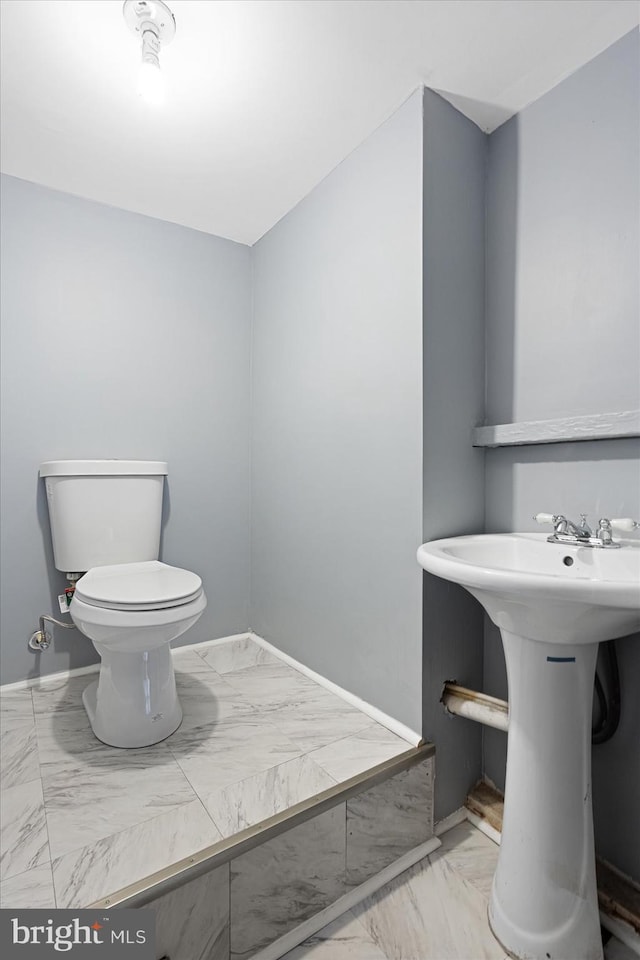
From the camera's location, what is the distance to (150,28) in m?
1.11

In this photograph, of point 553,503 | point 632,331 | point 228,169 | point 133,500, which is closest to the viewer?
point 632,331

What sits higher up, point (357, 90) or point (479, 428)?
point (357, 90)

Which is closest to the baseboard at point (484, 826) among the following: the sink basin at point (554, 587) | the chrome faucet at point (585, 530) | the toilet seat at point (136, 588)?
the sink basin at point (554, 587)

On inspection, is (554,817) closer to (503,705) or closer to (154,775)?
(503,705)

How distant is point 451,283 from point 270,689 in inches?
56.9

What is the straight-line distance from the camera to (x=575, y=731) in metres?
0.99

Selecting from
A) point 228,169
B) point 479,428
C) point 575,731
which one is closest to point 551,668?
point 575,731

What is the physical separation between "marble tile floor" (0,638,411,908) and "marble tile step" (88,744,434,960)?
46mm

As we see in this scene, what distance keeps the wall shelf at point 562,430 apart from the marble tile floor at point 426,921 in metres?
1.07

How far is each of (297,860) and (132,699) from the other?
60 cm

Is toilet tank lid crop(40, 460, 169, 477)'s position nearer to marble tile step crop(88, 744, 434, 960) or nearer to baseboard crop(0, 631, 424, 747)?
baseboard crop(0, 631, 424, 747)

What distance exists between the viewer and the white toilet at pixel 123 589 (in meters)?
1.29

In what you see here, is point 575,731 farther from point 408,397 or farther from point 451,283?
point 451,283

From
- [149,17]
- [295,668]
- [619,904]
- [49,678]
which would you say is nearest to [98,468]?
[49,678]
